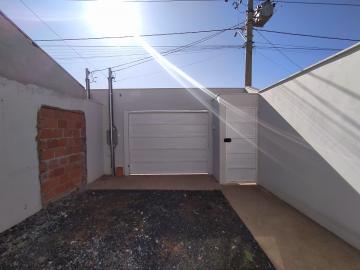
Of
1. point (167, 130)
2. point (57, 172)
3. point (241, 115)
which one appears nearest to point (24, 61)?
point (57, 172)

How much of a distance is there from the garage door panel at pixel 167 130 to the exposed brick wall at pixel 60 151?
1.62m

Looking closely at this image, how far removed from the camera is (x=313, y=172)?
3.24 m

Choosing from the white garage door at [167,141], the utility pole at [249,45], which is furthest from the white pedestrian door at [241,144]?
the utility pole at [249,45]

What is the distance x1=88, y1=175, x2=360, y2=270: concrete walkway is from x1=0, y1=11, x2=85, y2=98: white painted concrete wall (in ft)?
10.6

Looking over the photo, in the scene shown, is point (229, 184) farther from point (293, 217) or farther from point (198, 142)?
point (293, 217)

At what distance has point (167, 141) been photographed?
651 cm

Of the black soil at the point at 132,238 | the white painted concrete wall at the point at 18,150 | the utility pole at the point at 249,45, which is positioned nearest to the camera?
the black soil at the point at 132,238

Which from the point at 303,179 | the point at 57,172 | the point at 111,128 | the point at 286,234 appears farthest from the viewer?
the point at 111,128

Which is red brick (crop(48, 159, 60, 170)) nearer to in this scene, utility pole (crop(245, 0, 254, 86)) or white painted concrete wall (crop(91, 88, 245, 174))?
white painted concrete wall (crop(91, 88, 245, 174))

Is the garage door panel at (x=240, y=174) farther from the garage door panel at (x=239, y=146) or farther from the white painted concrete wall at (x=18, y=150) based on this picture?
the white painted concrete wall at (x=18, y=150)

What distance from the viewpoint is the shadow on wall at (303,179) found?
2.63 m

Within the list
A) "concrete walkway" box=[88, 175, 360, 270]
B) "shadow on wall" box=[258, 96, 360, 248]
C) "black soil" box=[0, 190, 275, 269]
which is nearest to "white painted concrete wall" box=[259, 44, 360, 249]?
"shadow on wall" box=[258, 96, 360, 248]

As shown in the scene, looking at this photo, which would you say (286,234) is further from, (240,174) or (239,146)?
(239,146)

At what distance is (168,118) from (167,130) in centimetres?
35
